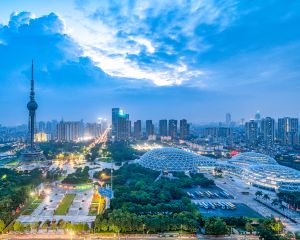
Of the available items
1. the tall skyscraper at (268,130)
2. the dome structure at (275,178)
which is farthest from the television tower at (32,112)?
the tall skyscraper at (268,130)

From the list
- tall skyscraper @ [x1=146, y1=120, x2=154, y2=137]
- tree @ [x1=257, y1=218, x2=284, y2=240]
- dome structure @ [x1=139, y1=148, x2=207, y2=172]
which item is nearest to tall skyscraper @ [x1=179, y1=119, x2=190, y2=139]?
tall skyscraper @ [x1=146, y1=120, x2=154, y2=137]

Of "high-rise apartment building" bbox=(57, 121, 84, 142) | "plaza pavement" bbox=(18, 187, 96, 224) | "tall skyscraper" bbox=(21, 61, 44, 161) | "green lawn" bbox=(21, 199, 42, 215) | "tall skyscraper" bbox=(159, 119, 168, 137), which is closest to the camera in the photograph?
"plaza pavement" bbox=(18, 187, 96, 224)

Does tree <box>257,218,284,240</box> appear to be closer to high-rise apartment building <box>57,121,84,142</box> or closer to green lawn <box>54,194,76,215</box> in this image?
green lawn <box>54,194,76,215</box>

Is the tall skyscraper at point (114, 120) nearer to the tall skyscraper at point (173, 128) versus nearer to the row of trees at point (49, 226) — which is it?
the tall skyscraper at point (173, 128)

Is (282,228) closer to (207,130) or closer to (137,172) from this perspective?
(137,172)

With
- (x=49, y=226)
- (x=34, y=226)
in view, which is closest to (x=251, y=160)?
(x=49, y=226)

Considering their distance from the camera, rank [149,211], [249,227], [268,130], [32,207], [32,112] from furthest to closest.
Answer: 1. [268,130]
2. [32,112]
3. [32,207]
4. [149,211]
5. [249,227]

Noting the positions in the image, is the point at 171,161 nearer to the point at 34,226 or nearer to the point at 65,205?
the point at 65,205
